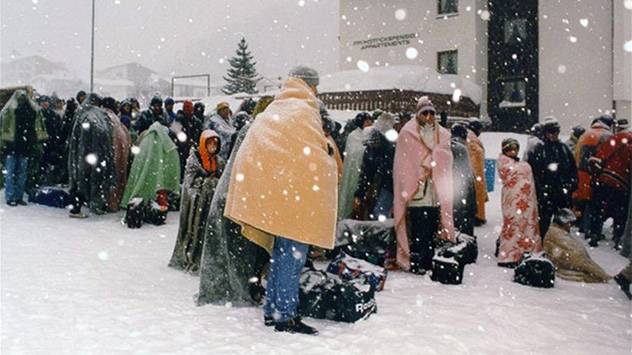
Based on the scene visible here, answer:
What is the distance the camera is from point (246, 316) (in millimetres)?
4973

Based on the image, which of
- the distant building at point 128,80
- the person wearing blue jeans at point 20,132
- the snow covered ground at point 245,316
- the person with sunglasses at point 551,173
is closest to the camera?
the snow covered ground at point 245,316

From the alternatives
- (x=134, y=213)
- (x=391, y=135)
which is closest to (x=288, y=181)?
(x=391, y=135)

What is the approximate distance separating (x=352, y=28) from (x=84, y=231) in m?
23.9

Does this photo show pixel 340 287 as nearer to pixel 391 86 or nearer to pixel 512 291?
pixel 512 291

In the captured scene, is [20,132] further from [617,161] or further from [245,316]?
[617,161]

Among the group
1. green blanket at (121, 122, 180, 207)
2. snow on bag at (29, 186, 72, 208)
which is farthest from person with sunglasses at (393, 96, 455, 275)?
snow on bag at (29, 186, 72, 208)

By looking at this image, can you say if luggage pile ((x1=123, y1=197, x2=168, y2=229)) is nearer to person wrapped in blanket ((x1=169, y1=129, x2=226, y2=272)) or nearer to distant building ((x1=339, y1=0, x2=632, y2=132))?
person wrapped in blanket ((x1=169, y1=129, x2=226, y2=272))

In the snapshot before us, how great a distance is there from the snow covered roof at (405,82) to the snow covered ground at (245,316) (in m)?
17.0

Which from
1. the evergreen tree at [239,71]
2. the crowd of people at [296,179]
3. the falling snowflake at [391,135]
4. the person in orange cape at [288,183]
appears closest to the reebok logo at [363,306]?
the crowd of people at [296,179]

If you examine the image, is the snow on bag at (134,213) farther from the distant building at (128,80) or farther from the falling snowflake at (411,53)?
the distant building at (128,80)

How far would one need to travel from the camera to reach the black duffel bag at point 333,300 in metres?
4.91

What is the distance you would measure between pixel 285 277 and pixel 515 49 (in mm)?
24193

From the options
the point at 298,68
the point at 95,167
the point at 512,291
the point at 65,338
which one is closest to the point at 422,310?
the point at 512,291

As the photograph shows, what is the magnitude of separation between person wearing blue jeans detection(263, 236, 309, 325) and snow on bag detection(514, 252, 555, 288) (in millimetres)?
3138
